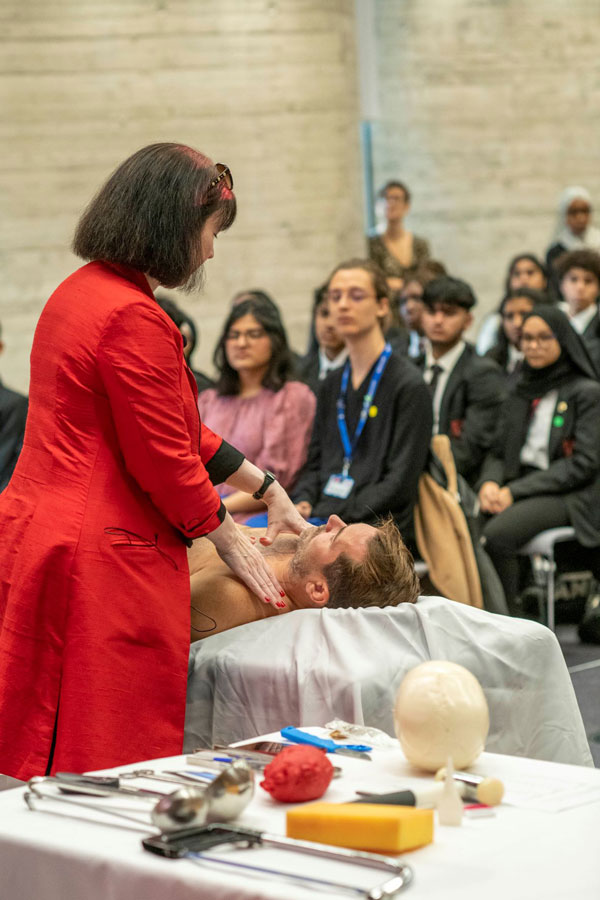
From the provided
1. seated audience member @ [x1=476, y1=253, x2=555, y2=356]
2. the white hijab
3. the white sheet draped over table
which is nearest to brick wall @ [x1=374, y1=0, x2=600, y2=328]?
the white hijab

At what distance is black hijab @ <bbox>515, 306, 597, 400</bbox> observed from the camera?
5605 mm

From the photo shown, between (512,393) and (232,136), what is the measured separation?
318cm

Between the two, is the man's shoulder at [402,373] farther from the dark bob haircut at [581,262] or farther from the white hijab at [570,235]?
the white hijab at [570,235]

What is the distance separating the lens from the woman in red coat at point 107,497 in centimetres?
239

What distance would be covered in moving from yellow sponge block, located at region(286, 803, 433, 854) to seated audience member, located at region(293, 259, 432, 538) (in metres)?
3.01

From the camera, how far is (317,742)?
2.01 metres

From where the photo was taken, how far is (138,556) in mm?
2443

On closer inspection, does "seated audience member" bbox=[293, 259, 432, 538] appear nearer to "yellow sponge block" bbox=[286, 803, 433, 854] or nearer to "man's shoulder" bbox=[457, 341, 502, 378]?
"man's shoulder" bbox=[457, 341, 502, 378]

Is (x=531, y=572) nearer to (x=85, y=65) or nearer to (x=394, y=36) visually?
(x=85, y=65)

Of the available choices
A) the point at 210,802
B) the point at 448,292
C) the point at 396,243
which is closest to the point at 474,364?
the point at 448,292

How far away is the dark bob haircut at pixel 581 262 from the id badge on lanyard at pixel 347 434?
2692 mm

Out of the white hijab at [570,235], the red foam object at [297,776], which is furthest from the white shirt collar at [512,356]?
the red foam object at [297,776]

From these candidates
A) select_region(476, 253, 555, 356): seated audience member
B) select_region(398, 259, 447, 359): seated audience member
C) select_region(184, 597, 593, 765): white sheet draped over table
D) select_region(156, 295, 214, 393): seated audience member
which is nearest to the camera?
select_region(184, 597, 593, 765): white sheet draped over table

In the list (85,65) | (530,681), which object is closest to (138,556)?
(530,681)
